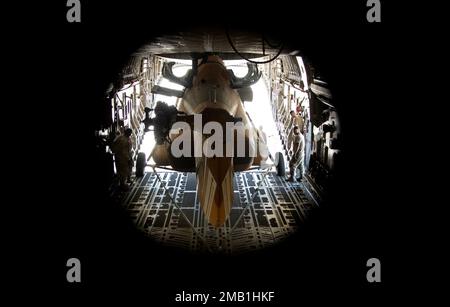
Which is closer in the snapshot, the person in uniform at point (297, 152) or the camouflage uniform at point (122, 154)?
the camouflage uniform at point (122, 154)

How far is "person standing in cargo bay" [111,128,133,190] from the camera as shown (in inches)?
229

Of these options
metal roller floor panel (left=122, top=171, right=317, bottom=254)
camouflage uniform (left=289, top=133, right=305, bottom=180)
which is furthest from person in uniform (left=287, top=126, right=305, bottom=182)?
metal roller floor panel (left=122, top=171, right=317, bottom=254)

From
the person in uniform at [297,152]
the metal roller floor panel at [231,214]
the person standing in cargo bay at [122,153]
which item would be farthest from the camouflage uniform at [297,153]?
the person standing in cargo bay at [122,153]

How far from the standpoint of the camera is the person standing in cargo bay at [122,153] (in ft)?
19.1

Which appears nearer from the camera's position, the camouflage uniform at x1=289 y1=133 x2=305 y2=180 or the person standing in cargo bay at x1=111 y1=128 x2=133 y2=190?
the person standing in cargo bay at x1=111 y1=128 x2=133 y2=190

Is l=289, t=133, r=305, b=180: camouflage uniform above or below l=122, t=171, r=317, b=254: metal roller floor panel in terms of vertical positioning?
above

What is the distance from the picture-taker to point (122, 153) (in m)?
5.88

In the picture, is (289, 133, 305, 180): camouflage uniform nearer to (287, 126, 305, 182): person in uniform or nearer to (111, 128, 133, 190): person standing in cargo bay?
(287, 126, 305, 182): person in uniform

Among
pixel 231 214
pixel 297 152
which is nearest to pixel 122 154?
pixel 231 214

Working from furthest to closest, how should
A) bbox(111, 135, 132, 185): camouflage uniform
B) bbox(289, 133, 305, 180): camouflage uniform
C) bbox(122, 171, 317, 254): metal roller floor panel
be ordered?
1. bbox(289, 133, 305, 180): camouflage uniform
2. bbox(111, 135, 132, 185): camouflage uniform
3. bbox(122, 171, 317, 254): metal roller floor panel

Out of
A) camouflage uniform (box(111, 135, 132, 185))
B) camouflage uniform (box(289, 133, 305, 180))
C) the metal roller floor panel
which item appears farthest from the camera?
camouflage uniform (box(289, 133, 305, 180))

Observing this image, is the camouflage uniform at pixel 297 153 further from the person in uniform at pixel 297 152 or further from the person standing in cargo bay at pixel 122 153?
the person standing in cargo bay at pixel 122 153

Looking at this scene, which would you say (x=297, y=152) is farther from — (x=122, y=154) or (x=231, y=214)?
(x=122, y=154)

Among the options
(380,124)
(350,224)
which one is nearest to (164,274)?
(350,224)
